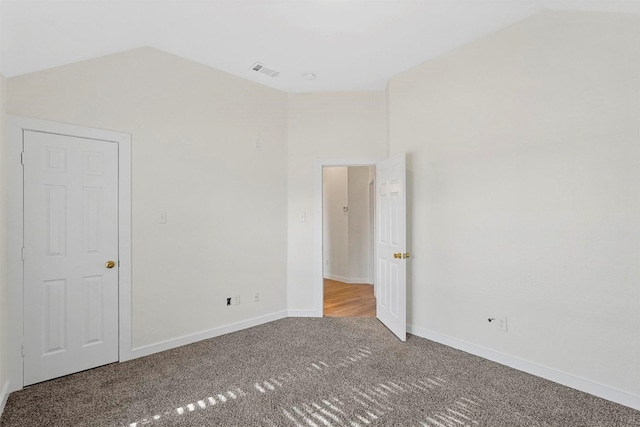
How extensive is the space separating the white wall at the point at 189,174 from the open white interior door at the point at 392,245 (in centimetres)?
126

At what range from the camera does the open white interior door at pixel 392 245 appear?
11.2 feet

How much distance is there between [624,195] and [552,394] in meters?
1.52

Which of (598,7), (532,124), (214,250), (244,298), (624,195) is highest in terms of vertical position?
(598,7)

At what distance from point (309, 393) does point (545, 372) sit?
6.28 ft

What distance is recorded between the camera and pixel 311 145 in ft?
14.0

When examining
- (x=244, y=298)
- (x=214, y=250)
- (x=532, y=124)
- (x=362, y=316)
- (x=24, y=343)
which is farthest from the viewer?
(x=362, y=316)

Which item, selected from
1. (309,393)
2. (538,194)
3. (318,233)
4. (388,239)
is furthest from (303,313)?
(538,194)

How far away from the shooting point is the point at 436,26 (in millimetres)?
2799

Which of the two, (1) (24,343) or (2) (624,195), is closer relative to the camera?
(2) (624,195)

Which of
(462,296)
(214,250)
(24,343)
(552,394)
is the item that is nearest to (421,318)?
(462,296)

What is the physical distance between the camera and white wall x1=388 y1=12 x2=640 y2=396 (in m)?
2.27

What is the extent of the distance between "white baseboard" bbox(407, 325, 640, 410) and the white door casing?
319 centimetres

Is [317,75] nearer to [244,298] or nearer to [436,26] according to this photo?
[436,26]

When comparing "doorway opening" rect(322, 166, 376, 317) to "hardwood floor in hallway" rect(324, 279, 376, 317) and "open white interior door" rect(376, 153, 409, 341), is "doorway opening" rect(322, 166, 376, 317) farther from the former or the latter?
"open white interior door" rect(376, 153, 409, 341)
